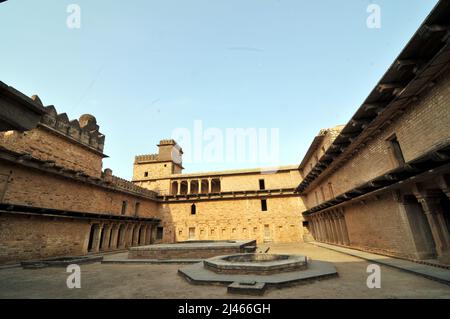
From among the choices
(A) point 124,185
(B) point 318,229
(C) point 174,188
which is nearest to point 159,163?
(C) point 174,188

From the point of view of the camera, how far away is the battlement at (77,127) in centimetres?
1485

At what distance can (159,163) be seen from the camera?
32.1m

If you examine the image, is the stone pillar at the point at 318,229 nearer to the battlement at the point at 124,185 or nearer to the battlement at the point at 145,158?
the battlement at the point at 124,185

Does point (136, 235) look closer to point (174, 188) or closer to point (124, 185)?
point (124, 185)

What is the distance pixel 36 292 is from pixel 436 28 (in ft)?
39.7

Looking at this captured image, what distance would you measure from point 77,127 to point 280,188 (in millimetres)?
21414

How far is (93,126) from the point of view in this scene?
20000 mm

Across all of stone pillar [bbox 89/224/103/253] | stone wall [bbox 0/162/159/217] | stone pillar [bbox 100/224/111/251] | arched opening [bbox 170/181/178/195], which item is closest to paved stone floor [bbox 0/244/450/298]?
stone wall [bbox 0/162/159/217]

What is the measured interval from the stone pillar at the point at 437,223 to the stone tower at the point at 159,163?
27.4 metres

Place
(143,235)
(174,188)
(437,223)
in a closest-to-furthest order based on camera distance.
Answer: (437,223), (143,235), (174,188)

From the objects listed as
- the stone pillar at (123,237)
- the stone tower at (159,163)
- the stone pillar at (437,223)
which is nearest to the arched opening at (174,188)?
the stone tower at (159,163)

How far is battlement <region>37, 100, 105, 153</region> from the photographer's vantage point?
1485cm
